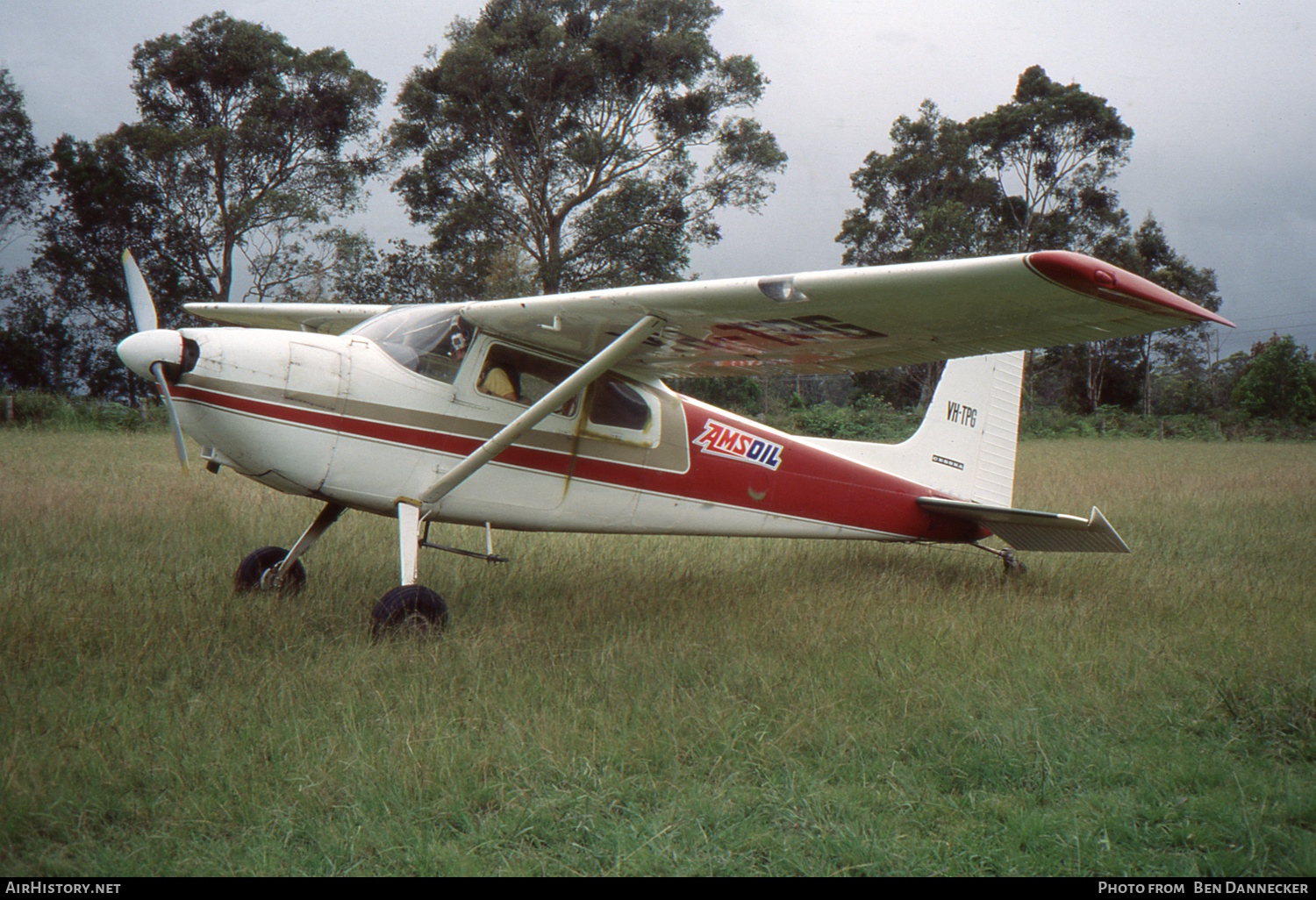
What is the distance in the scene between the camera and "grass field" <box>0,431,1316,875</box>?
8.98ft

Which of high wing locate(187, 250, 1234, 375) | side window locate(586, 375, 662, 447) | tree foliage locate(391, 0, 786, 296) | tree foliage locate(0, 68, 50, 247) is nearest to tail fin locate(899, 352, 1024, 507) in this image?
high wing locate(187, 250, 1234, 375)

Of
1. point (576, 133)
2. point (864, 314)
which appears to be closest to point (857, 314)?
point (864, 314)

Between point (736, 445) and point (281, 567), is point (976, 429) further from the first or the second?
point (281, 567)

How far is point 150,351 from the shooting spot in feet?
13.7

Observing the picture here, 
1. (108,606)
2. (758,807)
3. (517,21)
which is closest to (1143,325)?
(758,807)

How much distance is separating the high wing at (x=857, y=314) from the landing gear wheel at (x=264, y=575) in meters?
2.14

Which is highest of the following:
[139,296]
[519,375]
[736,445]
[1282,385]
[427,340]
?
[1282,385]

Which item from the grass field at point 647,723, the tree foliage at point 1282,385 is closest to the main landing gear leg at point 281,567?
the grass field at point 647,723

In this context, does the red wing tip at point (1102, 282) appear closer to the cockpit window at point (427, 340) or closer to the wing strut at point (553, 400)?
→ the wing strut at point (553, 400)

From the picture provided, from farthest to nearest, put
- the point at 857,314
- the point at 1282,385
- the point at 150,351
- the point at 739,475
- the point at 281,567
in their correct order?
the point at 1282,385
the point at 739,475
the point at 281,567
the point at 857,314
the point at 150,351

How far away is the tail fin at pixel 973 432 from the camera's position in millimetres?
7527

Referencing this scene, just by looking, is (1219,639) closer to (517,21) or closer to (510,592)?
(510,592)

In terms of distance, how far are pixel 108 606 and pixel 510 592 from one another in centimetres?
280

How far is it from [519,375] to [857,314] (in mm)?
2404
